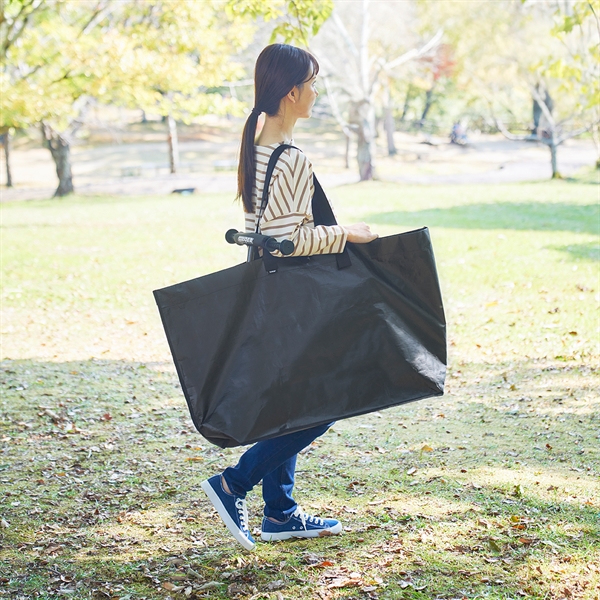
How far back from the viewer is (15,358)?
7777mm

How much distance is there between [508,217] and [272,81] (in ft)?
48.0

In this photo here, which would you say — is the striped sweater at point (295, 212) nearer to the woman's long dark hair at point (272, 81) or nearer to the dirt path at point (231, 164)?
the woman's long dark hair at point (272, 81)

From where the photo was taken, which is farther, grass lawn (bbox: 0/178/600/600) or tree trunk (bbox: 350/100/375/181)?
tree trunk (bbox: 350/100/375/181)

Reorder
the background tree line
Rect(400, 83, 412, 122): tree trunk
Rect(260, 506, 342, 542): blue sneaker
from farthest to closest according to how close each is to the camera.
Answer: Rect(400, 83, 412, 122): tree trunk → the background tree line → Rect(260, 506, 342, 542): blue sneaker

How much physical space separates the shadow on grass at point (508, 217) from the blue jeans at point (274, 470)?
12.0 meters

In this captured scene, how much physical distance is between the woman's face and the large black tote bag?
31 cm

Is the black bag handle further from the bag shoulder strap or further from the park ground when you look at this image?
the park ground

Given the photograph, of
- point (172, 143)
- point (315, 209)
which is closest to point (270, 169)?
point (315, 209)

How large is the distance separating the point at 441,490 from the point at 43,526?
197cm

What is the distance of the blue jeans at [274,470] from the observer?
302 cm

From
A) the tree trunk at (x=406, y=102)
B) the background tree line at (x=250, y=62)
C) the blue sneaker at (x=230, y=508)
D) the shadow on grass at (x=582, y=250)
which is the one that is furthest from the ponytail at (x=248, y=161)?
the tree trunk at (x=406, y=102)

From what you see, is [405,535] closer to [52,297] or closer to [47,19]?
[52,297]

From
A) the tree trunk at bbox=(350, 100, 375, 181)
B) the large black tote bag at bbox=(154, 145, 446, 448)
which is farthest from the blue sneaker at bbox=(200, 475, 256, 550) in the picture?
the tree trunk at bbox=(350, 100, 375, 181)

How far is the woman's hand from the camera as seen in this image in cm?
276
